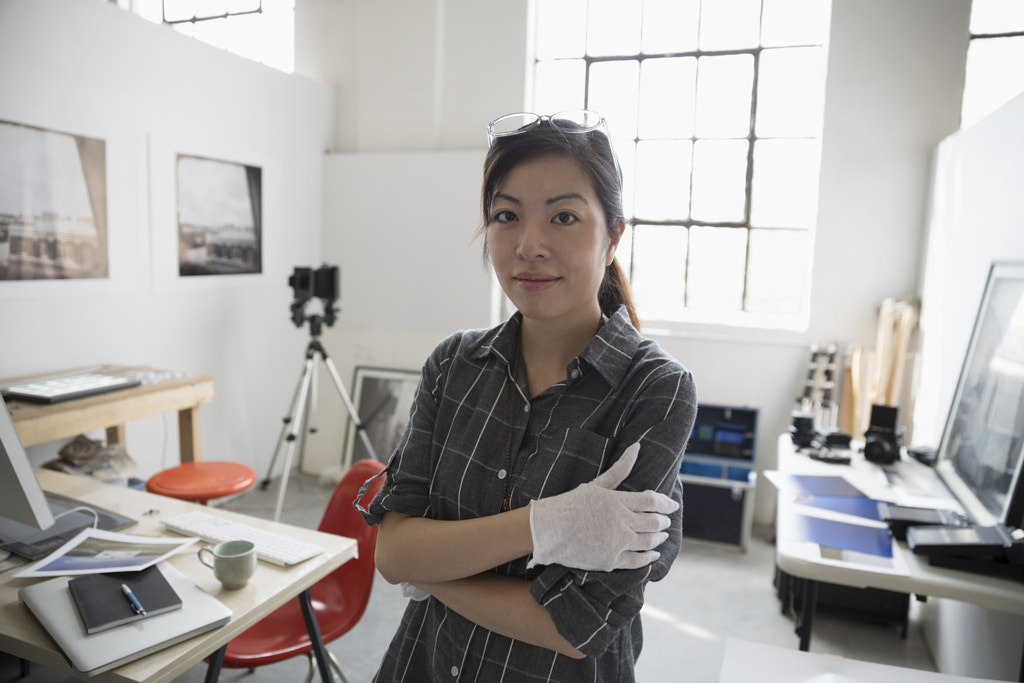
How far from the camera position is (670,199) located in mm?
4480

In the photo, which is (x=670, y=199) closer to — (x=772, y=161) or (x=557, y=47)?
(x=772, y=161)

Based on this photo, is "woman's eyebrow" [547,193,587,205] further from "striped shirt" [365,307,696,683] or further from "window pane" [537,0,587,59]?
"window pane" [537,0,587,59]

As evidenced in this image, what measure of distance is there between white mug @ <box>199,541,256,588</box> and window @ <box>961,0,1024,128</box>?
13.3 ft

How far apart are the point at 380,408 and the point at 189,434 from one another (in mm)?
1440

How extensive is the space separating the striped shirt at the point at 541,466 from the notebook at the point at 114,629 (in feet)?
1.40

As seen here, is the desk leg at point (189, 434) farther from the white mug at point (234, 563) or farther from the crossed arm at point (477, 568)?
the crossed arm at point (477, 568)

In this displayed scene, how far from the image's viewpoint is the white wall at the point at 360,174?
3.27m

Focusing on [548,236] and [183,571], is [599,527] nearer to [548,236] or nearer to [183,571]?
[548,236]

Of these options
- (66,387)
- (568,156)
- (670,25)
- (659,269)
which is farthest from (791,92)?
(66,387)

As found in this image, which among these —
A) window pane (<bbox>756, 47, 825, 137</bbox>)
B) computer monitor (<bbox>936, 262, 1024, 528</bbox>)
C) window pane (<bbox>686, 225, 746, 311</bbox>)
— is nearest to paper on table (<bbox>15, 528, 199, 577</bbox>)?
computer monitor (<bbox>936, 262, 1024, 528</bbox>)

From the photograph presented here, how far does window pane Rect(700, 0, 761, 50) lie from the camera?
4141 millimetres

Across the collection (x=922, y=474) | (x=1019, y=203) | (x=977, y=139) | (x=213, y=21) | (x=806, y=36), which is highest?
(x=213, y=21)

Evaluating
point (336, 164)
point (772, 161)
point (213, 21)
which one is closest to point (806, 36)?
point (772, 161)

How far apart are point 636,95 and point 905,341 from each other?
2.28 meters
